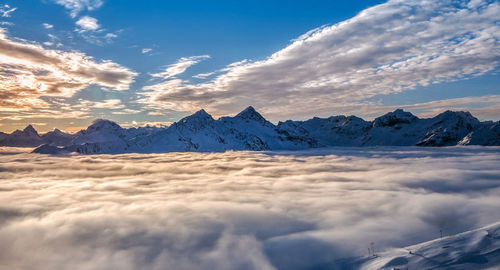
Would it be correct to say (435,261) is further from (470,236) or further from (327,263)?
(327,263)

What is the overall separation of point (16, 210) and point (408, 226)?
60.3 meters

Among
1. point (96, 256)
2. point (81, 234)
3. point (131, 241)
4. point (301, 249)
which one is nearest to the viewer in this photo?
point (301, 249)

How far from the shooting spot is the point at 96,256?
23281 millimetres

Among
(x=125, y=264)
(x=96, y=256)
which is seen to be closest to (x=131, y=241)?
(x=96, y=256)

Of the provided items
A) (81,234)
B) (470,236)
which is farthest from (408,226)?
(81,234)

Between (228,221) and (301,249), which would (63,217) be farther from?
(301,249)

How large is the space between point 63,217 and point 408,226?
44.1 meters

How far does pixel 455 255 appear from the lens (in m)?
13.6

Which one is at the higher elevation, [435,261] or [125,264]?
[435,261]

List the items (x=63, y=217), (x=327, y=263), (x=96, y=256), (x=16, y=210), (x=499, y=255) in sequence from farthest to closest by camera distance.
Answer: (x=16, y=210) < (x=63, y=217) < (x=96, y=256) < (x=327, y=263) < (x=499, y=255)

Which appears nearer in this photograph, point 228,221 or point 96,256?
point 96,256

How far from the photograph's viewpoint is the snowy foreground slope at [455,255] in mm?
12805

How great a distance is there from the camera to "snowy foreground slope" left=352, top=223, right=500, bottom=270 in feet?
42.0

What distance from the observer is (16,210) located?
1806 inches
